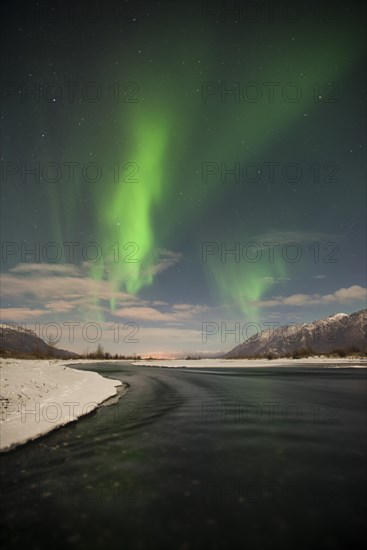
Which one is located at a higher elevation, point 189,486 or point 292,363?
point 189,486

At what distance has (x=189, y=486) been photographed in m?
5.47

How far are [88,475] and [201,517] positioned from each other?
2.66 metres

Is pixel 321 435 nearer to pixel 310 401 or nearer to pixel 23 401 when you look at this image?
pixel 310 401

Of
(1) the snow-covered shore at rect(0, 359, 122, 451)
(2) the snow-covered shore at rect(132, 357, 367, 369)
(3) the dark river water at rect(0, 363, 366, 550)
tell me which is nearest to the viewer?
(3) the dark river water at rect(0, 363, 366, 550)

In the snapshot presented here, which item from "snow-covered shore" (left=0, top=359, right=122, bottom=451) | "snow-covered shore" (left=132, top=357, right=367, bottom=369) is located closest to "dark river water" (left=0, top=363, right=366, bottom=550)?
"snow-covered shore" (left=0, top=359, right=122, bottom=451)

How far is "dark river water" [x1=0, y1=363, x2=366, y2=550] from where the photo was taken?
3.93m

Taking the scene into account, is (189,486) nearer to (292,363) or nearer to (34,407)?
(34,407)

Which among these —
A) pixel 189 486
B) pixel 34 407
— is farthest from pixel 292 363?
pixel 189 486

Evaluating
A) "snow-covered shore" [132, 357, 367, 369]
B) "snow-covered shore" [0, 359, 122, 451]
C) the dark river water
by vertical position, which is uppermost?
the dark river water

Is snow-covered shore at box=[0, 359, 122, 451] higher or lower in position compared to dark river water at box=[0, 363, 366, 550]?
lower

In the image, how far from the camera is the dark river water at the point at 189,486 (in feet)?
12.9

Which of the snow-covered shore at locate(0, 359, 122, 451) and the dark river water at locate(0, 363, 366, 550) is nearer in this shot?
the dark river water at locate(0, 363, 366, 550)

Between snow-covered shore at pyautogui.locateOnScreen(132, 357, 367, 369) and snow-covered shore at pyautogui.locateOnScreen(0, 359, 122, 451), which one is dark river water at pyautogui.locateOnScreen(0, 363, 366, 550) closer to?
snow-covered shore at pyautogui.locateOnScreen(0, 359, 122, 451)

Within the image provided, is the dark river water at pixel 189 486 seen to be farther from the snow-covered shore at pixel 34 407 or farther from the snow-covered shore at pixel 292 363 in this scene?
the snow-covered shore at pixel 292 363
